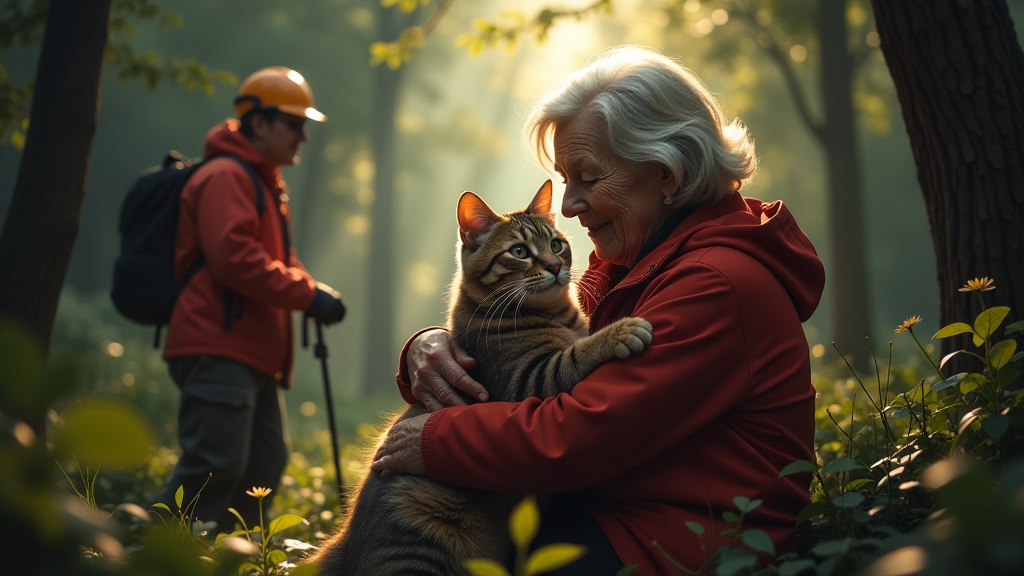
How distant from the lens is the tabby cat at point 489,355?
2402mm

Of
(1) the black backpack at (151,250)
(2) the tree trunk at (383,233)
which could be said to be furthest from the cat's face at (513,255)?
(2) the tree trunk at (383,233)

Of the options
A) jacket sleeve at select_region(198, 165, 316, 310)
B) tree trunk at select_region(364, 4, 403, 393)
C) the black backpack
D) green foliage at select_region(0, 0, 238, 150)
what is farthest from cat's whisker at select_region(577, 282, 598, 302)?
tree trunk at select_region(364, 4, 403, 393)

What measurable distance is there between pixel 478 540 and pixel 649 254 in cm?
111

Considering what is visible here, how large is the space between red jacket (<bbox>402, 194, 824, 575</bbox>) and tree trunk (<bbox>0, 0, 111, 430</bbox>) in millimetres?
2905

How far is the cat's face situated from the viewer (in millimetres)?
3145

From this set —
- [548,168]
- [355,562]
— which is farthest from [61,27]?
[355,562]

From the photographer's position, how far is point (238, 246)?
464 centimetres

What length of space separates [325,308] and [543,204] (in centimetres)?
208

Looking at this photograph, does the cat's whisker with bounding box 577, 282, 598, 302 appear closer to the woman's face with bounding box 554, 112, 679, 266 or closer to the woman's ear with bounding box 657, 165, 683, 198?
the woman's face with bounding box 554, 112, 679, 266

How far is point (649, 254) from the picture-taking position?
265cm

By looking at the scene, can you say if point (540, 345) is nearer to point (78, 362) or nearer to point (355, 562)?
point (355, 562)

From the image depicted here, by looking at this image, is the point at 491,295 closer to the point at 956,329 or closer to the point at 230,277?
the point at 956,329

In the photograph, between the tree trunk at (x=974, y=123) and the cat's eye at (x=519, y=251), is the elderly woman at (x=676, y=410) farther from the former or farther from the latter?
the tree trunk at (x=974, y=123)

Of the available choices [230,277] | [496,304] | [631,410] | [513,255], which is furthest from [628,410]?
[230,277]
